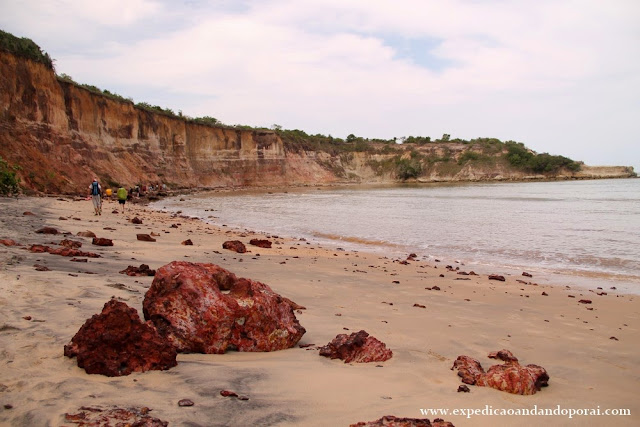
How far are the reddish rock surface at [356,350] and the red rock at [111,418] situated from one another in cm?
193

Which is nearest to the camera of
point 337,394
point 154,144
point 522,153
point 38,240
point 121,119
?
point 337,394

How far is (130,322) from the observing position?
359 centimetres

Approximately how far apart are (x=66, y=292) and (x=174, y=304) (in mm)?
1927

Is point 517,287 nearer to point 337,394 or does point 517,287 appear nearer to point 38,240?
point 337,394

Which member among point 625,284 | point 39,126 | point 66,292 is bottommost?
point 625,284

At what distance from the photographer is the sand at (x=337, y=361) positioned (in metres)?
3.11

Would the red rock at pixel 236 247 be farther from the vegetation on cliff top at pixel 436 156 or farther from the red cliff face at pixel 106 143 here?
the vegetation on cliff top at pixel 436 156

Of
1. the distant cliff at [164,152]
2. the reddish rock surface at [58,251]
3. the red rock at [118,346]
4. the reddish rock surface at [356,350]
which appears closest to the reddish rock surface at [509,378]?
the reddish rock surface at [356,350]

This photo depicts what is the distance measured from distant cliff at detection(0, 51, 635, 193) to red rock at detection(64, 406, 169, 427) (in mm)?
26785

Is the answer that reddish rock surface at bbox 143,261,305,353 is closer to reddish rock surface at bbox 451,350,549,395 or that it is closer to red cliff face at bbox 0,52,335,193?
reddish rock surface at bbox 451,350,549,395

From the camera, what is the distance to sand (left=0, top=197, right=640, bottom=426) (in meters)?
3.11

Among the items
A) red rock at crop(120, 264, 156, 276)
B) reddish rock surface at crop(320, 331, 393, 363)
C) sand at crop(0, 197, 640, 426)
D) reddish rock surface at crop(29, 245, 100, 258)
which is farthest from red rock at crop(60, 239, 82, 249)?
reddish rock surface at crop(320, 331, 393, 363)

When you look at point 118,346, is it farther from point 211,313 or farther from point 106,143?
point 106,143

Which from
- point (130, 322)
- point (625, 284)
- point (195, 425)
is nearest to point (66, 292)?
point (130, 322)
